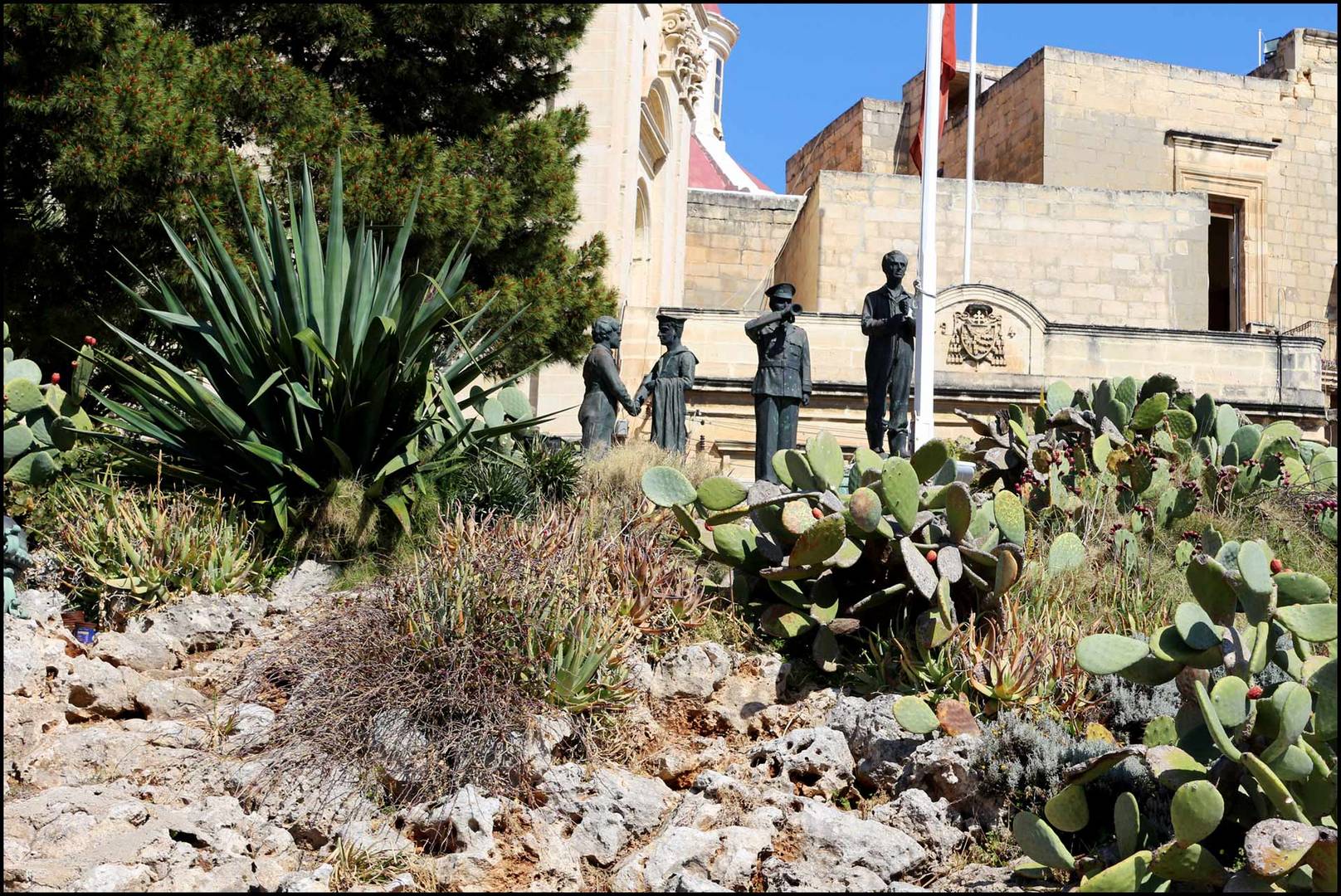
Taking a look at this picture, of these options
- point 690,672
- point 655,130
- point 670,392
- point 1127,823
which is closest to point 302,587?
point 690,672

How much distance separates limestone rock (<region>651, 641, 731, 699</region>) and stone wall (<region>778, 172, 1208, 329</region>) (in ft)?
55.1

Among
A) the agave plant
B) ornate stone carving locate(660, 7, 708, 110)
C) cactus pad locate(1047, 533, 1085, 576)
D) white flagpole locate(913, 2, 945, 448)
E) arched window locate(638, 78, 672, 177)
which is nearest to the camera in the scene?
cactus pad locate(1047, 533, 1085, 576)

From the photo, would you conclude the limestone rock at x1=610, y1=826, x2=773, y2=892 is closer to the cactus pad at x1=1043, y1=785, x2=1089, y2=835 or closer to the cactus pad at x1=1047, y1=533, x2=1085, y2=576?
the cactus pad at x1=1043, y1=785, x2=1089, y2=835

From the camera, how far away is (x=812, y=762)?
18.6ft

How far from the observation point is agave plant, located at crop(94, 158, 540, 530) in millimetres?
7105

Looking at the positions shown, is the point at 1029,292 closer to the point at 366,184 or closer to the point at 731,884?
the point at 366,184

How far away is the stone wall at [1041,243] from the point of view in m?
22.8

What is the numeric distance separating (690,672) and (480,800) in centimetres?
130

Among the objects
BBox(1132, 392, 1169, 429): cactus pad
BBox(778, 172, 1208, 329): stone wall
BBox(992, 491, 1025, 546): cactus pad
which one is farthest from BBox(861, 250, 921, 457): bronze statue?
BBox(778, 172, 1208, 329): stone wall

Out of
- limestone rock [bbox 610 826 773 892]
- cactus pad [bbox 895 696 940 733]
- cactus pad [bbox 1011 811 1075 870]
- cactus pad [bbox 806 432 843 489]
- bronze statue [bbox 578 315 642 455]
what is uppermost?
bronze statue [bbox 578 315 642 455]

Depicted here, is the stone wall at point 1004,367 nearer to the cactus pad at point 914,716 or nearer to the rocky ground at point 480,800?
the rocky ground at point 480,800

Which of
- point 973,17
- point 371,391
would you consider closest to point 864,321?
point 371,391

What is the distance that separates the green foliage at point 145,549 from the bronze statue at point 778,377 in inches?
173

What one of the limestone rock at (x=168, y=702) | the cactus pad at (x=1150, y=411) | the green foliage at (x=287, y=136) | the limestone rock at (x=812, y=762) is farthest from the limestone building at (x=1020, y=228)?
the limestone rock at (x=168, y=702)
